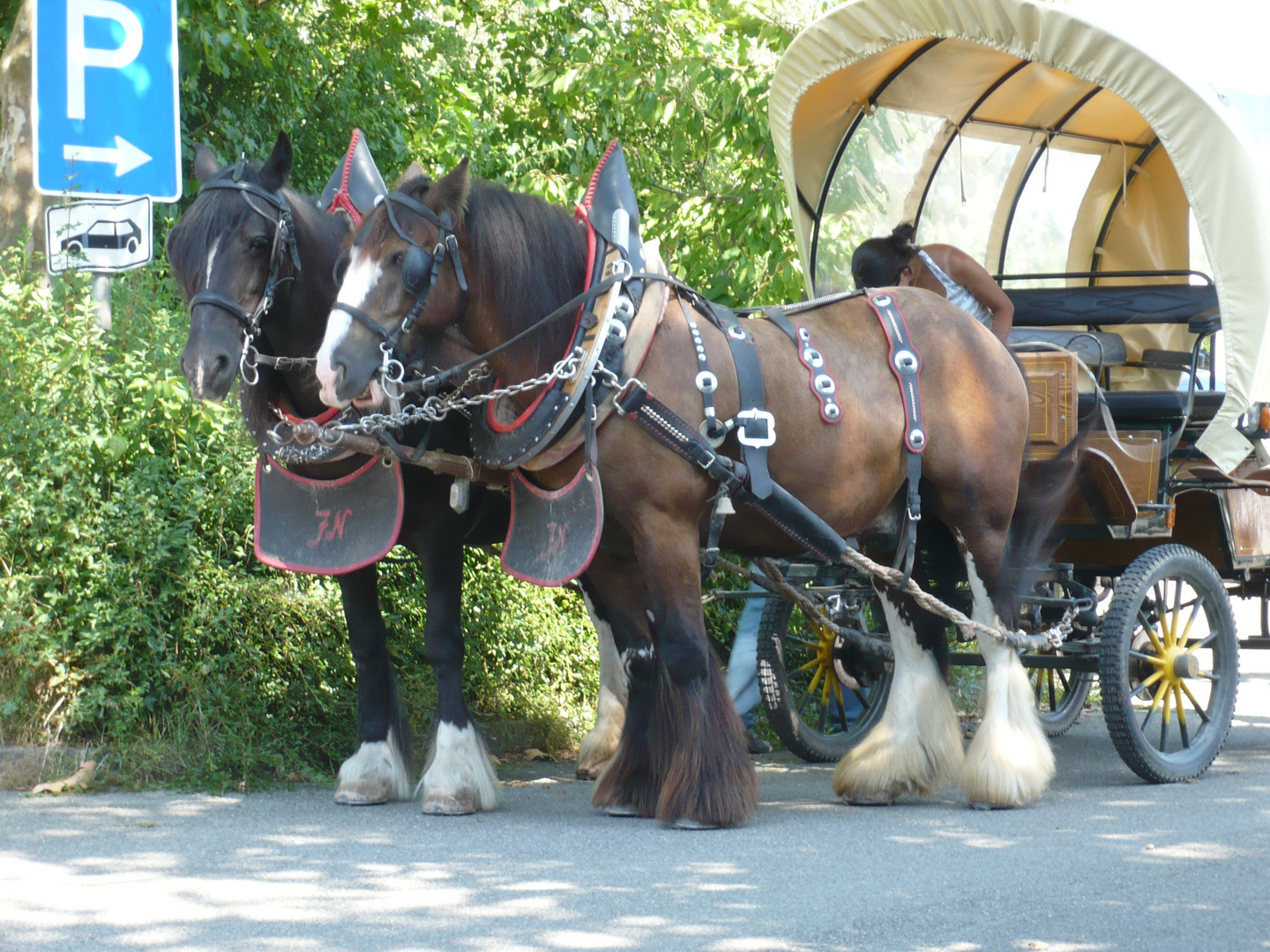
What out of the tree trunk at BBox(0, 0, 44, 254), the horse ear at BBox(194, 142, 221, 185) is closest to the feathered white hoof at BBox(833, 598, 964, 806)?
the horse ear at BBox(194, 142, 221, 185)

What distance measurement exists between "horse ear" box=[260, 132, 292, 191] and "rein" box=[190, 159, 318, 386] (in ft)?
0.15

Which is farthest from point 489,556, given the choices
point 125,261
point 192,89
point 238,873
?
point 192,89

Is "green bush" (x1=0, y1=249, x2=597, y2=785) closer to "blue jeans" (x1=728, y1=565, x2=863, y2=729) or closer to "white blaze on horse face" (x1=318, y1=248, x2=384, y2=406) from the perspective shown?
"white blaze on horse face" (x1=318, y1=248, x2=384, y2=406)

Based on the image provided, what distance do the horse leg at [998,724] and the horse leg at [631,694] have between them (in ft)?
3.67

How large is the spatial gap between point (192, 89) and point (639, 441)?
5.56 meters

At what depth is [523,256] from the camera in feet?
13.8

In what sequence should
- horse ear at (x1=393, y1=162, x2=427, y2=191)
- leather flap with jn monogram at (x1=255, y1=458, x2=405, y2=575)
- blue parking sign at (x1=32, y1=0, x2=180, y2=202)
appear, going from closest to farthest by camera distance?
horse ear at (x1=393, y1=162, x2=427, y2=191), leather flap with jn monogram at (x1=255, y1=458, x2=405, y2=575), blue parking sign at (x1=32, y1=0, x2=180, y2=202)

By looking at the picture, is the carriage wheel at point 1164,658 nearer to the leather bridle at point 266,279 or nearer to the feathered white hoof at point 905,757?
the feathered white hoof at point 905,757

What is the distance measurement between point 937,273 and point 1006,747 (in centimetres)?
195

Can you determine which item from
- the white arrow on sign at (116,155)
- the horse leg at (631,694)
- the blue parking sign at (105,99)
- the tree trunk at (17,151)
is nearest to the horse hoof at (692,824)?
the horse leg at (631,694)

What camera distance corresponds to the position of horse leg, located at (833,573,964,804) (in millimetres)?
4898

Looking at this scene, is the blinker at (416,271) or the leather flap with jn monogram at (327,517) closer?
the blinker at (416,271)

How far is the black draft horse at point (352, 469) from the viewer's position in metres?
4.29

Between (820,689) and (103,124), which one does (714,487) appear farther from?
(103,124)
